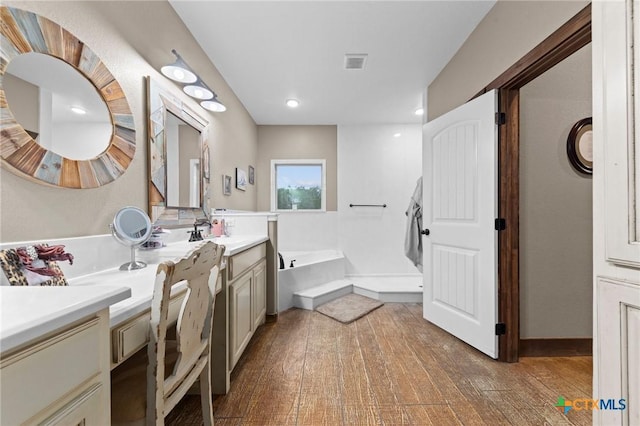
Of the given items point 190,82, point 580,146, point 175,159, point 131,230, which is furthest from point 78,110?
point 580,146

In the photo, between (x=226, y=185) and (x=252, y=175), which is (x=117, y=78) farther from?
(x=252, y=175)

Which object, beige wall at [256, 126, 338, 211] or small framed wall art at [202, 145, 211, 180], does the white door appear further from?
small framed wall art at [202, 145, 211, 180]

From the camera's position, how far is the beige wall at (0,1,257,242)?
38.2 inches

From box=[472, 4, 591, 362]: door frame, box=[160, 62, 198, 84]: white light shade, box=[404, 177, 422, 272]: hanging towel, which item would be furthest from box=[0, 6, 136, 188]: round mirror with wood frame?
box=[404, 177, 422, 272]: hanging towel

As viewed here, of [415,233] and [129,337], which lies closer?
[129,337]

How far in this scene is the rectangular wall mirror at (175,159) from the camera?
1.64 metres

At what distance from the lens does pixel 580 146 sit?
203cm

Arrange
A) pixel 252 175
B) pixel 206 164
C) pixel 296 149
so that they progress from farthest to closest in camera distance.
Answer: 1. pixel 296 149
2. pixel 252 175
3. pixel 206 164

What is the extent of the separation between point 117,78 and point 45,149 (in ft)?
1.85

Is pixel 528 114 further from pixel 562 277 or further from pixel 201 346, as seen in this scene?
pixel 201 346

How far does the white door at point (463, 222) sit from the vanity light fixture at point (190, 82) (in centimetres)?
196

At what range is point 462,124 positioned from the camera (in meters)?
2.21

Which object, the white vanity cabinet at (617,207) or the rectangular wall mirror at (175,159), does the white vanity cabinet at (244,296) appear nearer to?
the rectangular wall mirror at (175,159)

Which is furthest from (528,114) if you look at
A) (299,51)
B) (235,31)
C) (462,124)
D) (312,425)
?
(312,425)
